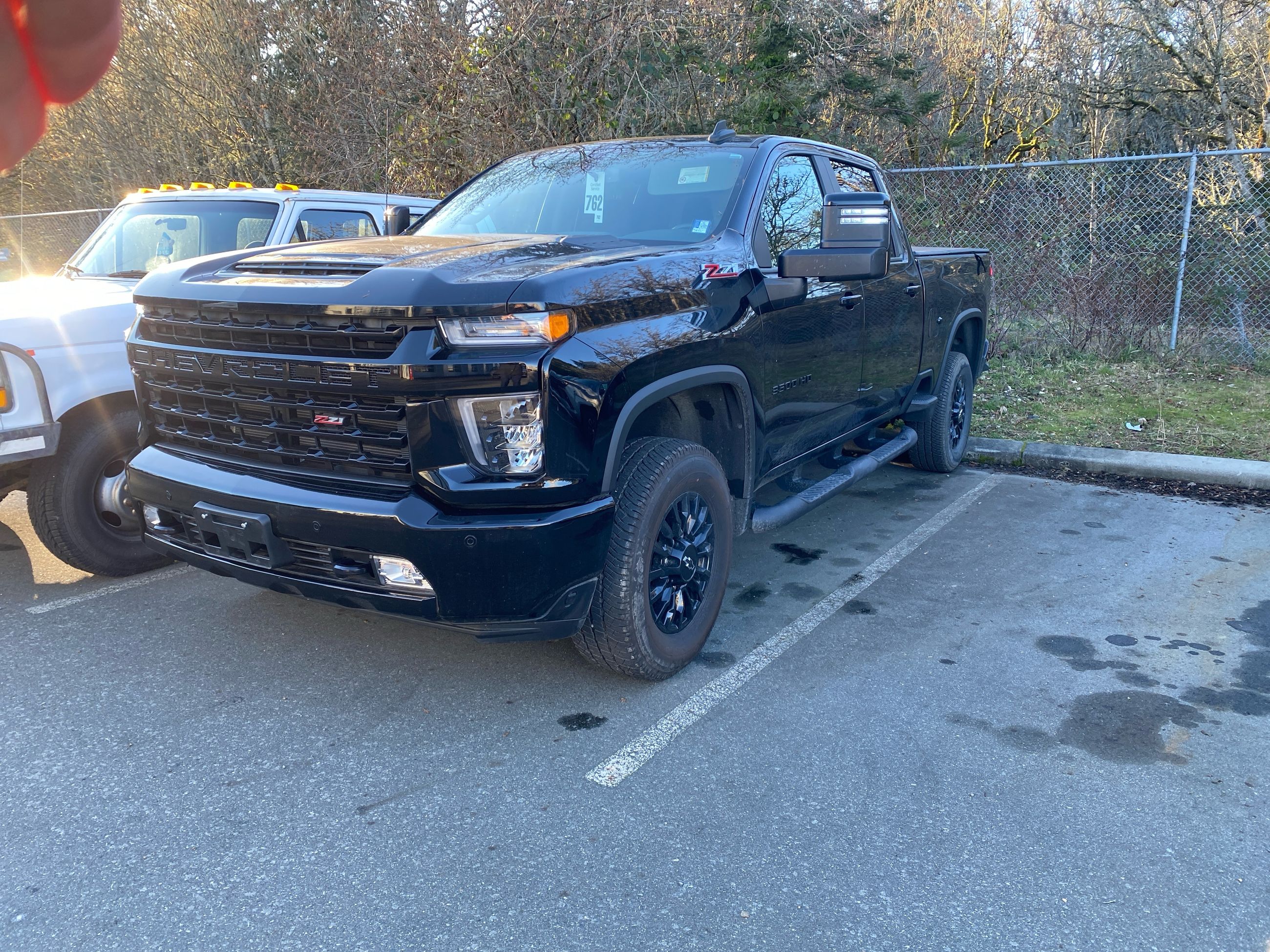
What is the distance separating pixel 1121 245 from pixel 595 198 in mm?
7563

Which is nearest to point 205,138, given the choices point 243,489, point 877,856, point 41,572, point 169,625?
point 41,572

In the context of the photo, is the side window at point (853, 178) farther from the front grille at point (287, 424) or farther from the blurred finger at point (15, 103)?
the blurred finger at point (15, 103)

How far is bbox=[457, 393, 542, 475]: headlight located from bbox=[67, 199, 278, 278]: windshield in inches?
130

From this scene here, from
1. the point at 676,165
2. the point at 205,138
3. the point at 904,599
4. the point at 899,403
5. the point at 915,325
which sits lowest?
the point at 904,599

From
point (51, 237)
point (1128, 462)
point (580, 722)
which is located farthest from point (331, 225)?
point (51, 237)

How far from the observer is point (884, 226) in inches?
152

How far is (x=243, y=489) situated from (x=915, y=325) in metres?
3.93

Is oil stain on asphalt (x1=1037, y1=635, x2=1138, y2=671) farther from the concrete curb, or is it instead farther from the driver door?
the concrete curb

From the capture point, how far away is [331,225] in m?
5.84

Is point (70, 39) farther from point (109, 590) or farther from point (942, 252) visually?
point (942, 252)

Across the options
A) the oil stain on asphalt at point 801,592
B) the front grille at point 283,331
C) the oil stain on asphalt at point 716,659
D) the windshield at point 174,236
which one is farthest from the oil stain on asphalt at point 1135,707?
the windshield at point 174,236

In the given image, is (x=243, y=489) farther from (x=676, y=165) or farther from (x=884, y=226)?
(x=884, y=226)

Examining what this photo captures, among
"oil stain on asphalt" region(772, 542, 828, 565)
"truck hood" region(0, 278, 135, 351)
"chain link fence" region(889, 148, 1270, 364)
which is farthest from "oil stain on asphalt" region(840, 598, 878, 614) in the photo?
"chain link fence" region(889, 148, 1270, 364)

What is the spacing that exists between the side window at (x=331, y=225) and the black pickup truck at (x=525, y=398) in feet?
5.46
